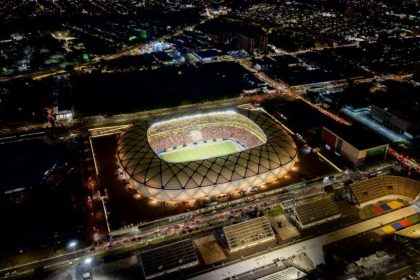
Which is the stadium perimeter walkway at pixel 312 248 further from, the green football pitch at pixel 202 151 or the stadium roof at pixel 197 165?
the green football pitch at pixel 202 151

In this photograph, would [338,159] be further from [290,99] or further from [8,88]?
[8,88]

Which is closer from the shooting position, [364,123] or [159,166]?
[159,166]

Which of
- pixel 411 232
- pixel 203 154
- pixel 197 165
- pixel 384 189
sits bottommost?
pixel 203 154

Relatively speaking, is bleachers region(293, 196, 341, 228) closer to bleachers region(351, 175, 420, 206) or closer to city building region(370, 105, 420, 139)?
bleachers region(351, 175, 420, 206)

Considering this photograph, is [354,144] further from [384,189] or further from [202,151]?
[202,151]

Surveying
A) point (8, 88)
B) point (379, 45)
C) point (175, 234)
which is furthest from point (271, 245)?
point (379, 45)

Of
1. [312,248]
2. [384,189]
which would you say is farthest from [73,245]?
A: [384,189]

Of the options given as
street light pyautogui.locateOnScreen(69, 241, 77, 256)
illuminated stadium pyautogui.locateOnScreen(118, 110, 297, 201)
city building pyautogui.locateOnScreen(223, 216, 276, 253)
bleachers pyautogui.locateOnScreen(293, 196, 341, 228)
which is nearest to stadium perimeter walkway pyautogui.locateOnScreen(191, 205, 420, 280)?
city building pyautogui.locateOnScreen(223, 216, 276, 253)
